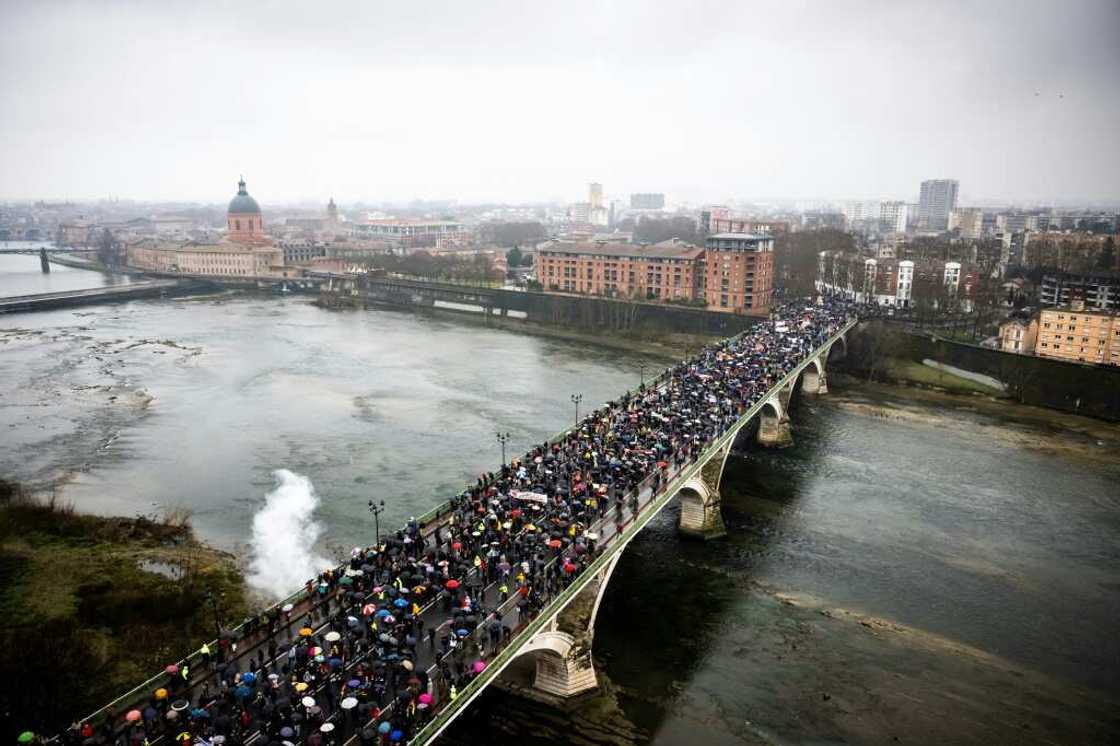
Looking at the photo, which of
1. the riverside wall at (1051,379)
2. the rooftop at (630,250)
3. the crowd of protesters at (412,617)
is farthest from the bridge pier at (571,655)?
the rooftop at (630,250)

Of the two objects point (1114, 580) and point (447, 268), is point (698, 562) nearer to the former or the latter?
point (1114, 580)

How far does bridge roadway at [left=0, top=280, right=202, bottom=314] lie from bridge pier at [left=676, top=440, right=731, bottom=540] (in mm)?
103670

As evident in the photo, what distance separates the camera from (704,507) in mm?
36750

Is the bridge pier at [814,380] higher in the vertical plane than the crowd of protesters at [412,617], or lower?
lower

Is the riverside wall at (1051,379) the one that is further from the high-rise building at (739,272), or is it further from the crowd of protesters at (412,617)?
the crowd of protesters at (412,617)

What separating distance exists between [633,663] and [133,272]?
6093 inches

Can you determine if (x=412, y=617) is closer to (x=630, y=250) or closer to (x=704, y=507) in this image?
(x=704, y=507)

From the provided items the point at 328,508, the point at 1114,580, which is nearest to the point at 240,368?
the point at 328,508

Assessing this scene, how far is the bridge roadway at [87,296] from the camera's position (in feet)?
341

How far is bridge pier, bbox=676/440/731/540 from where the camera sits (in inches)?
1436

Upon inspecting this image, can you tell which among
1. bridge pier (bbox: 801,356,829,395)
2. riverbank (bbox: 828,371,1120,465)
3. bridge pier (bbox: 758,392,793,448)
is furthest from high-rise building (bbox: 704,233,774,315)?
bridge pier (bbox: 758,392,793,448)

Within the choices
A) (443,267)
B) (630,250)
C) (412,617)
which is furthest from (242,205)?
(412,617)

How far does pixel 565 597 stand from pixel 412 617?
461 cm

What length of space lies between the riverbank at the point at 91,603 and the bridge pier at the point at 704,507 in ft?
65.5
